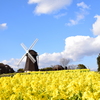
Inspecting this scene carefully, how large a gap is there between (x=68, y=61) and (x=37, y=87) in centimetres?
5344

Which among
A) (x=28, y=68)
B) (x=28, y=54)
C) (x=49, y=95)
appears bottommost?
(x=49, y=95)

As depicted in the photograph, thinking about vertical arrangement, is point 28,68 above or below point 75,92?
above

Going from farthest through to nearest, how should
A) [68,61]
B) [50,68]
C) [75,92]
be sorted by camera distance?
[68,61], [50,68], [75,92]

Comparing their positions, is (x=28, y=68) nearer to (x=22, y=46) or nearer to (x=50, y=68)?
(x=22, y=46)

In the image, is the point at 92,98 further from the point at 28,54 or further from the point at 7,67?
the point at 7,67

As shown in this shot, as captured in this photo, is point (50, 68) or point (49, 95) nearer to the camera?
point (49, 95)

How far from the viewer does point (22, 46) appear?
4303 cm

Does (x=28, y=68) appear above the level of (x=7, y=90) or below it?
above

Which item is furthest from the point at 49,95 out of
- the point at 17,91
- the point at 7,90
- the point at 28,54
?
the point at 28,54

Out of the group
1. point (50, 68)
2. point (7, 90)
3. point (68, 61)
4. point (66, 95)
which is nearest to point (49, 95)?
point (66, 95)

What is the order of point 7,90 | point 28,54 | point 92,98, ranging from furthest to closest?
point 28,54 → point 7,90 → point 92,98

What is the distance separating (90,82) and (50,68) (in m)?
47.7

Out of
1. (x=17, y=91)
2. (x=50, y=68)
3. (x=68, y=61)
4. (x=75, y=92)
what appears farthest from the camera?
(x=68, y=61)

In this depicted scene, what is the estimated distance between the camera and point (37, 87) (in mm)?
5137
